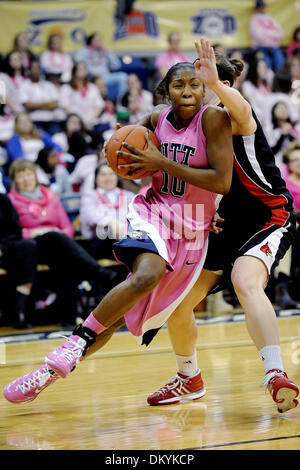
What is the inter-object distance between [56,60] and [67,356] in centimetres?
746

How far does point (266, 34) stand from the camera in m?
11.5

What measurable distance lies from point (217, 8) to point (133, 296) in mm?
8909

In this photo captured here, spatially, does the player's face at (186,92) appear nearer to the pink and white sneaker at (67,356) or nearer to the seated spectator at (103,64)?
the pink and white sneaker at (67,356)

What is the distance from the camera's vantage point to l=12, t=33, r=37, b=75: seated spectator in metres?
9.56

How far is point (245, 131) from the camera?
350 cm

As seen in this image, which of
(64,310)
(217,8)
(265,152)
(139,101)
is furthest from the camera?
(217,8)

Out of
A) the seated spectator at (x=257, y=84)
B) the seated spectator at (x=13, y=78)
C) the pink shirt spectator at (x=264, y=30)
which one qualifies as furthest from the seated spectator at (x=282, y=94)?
the seated spectator at (x=13, y=78)

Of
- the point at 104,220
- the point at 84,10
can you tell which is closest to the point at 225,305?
the point at 104,220

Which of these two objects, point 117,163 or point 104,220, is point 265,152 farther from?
point 104,220

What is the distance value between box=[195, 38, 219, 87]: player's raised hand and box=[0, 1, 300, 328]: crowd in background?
1.70 m

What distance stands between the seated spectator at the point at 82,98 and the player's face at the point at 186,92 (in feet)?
20.7

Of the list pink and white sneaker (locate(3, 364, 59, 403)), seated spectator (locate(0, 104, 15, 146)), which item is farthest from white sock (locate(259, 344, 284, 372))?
seated spectator (locate(0, 104, 15, 146))

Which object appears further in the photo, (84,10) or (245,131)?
(84,10)

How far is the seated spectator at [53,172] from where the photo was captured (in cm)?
805
